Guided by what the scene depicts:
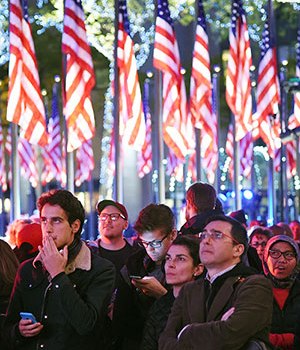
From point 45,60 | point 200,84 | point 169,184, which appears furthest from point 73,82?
point 169,184

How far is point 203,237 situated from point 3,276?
6.61 ft

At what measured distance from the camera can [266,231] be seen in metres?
14.2

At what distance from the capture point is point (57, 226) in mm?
8469

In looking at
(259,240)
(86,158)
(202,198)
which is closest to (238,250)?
(202,198)

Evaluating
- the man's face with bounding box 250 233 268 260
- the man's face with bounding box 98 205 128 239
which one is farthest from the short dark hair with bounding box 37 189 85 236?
the man's face with bounding box 250 233 268 260

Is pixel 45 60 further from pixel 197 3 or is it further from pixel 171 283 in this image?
pixel 171 283

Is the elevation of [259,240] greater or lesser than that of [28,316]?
greater

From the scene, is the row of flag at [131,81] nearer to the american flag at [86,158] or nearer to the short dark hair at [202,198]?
the american flag at [86,158]

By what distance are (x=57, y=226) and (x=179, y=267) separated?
3.27 ft

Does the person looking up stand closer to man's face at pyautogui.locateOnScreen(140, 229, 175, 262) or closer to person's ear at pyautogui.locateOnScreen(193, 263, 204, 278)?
person's ear at pyautogui.locateOnScreen(193, 263, 204, 278)

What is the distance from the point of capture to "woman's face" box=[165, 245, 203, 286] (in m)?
8.70

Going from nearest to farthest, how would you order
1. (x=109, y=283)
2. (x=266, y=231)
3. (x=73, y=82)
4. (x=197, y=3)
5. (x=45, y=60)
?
(x=109, y=283), (x=266, y=231), (x=73, y=82), (x=197, y=3), (x=45, y=60)

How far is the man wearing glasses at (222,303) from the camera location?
7.54m

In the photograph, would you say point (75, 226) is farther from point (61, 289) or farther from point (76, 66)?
point (76, 66)
